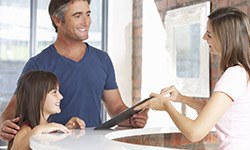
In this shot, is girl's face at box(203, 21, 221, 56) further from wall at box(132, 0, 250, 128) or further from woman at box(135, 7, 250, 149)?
wall at box(132, 0, 250, 128)

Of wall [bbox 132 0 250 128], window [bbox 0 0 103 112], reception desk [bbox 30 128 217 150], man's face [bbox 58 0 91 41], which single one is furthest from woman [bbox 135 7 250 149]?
window [bbox 0 0 103 112]

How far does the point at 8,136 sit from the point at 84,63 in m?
0.59

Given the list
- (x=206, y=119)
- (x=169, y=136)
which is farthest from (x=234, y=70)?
(x=169, y=136)

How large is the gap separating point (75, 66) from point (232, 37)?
854mm

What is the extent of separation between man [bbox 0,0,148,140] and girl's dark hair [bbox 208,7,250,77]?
66 centimetres

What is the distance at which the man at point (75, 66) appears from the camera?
6.73 ft

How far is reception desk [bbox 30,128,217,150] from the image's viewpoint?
4.03 ft

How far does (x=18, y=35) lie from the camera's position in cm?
425

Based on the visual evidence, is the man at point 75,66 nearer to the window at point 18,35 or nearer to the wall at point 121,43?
the window at point 18,35

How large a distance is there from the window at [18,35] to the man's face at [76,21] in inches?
87.8

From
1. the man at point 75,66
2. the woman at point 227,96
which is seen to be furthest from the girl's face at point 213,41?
the man at point 75,66

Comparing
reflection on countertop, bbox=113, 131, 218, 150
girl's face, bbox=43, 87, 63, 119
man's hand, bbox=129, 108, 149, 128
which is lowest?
reflection on countertop, bbox=113, 131, 218, 150

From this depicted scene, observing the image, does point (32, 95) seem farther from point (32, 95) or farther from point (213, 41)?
point (213, 41)

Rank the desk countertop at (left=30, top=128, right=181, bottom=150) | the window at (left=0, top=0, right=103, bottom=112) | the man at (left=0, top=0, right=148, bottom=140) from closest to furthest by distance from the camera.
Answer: the desk countertop at (left=30, top=128, right=181, bottom=150), the man at (left=0, top=0, right=148, bottom=140), the window at (left=0, top=0, right=103, bottom=112)
